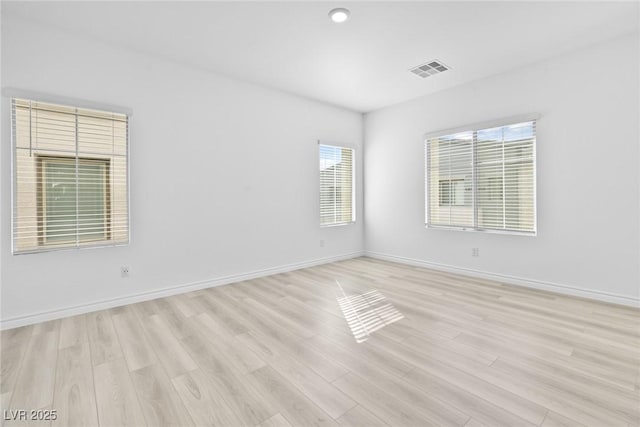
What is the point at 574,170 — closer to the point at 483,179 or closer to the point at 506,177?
the point at 506,177

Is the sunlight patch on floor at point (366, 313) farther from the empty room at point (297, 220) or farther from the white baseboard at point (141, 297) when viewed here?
the white baseboard at point (141, 297)

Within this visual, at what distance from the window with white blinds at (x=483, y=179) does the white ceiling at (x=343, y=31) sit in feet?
2.98

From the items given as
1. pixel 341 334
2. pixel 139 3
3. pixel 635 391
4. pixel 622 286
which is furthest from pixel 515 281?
pixel 139 3

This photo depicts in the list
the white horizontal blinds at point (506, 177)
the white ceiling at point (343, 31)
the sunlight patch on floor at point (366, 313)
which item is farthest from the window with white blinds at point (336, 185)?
the white horizontal blinds at point (506, 177)

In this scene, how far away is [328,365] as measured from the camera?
1.99 meters

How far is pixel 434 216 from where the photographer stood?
4727 mm

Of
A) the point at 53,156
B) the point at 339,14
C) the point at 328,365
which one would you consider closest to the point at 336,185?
the point at 339,14

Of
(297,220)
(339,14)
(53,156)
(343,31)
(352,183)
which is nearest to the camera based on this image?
(339,14)

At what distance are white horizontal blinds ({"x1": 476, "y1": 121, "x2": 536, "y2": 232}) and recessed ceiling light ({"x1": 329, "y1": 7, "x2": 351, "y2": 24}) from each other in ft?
8.54

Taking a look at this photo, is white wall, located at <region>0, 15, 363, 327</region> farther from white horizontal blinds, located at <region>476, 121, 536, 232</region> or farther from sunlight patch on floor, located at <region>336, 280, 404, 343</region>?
white horizontal blinds, located at <region>476, 121, 536, 232</region>

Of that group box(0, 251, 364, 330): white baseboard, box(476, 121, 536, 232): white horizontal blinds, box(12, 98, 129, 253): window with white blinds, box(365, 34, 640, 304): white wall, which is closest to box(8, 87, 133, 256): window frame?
box(12, 98, 129, 253): window with white blinds

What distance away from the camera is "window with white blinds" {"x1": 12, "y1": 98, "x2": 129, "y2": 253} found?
2689 millimetres

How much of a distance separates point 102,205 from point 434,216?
14.8ft

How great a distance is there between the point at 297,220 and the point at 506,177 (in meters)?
3.08
